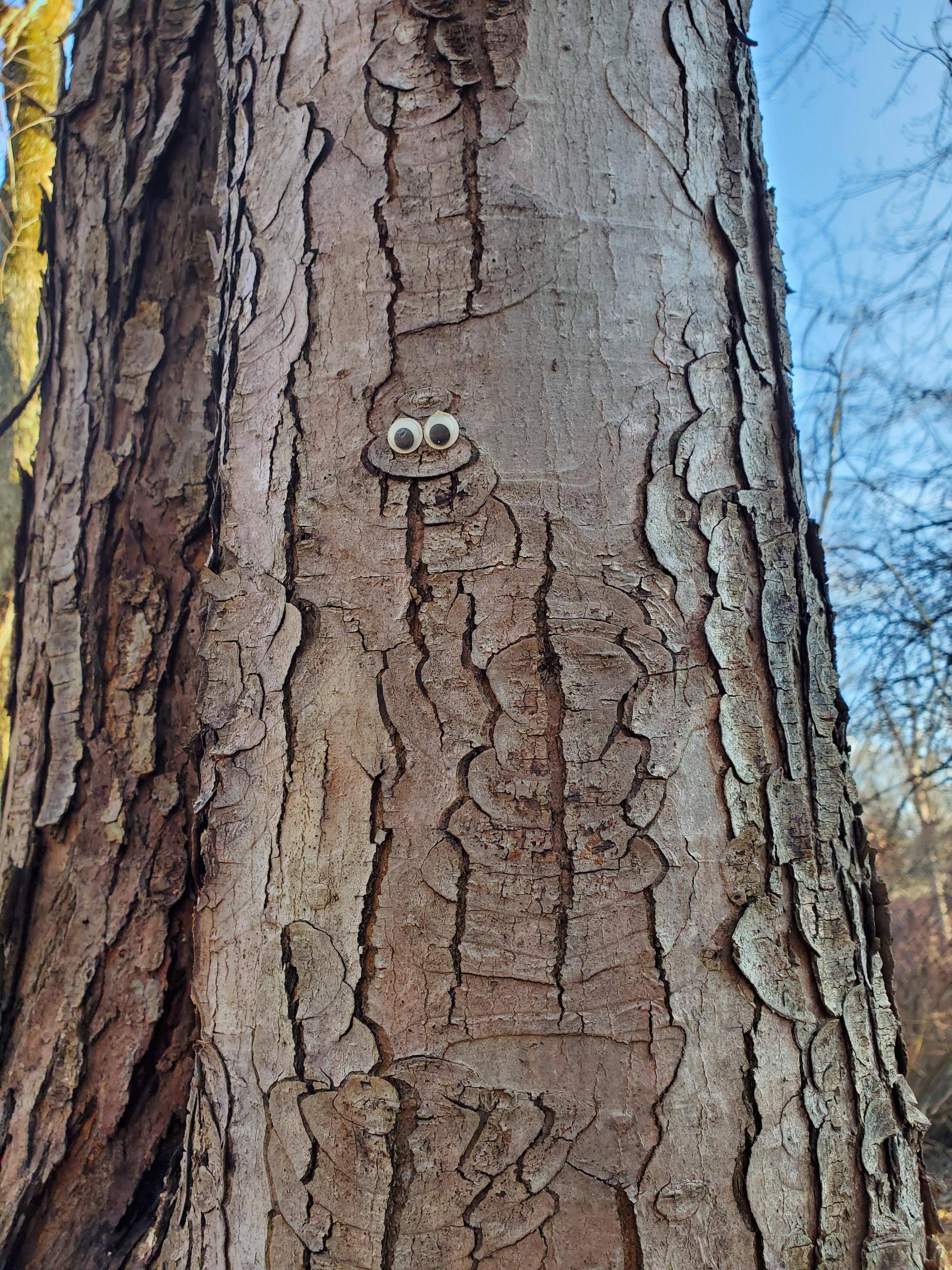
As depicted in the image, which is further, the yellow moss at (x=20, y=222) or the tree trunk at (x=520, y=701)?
the yellow moss at (x=20, y=222)

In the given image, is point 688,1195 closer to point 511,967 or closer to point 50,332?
point 511,967

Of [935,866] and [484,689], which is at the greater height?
[935,866]

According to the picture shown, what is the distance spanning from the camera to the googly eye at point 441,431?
0.87m

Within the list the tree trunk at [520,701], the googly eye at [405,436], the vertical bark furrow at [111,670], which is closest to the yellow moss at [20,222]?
the vertical bark furrow at [111,670]

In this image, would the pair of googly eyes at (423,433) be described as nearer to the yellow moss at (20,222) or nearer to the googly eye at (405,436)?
the googly eye at (405,436)

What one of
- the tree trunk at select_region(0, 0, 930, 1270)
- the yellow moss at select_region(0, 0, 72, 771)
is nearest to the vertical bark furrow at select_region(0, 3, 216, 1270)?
the tree trunk at select_region(0, 0, 930, 1270)

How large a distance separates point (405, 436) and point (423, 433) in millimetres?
20

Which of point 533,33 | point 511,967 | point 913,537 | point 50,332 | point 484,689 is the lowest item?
point 511,967

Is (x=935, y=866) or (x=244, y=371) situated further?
(x=935, y=866)

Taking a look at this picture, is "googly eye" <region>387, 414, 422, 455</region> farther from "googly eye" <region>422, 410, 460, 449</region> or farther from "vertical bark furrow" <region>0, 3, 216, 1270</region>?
"vertical bark furrow" <region>0, 3, 216, 1270</region>

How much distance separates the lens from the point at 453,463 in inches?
33.9

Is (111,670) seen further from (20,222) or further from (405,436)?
(20,222)

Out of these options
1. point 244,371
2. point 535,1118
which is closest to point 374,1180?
point 535,1118

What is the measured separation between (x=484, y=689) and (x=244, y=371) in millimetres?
488
